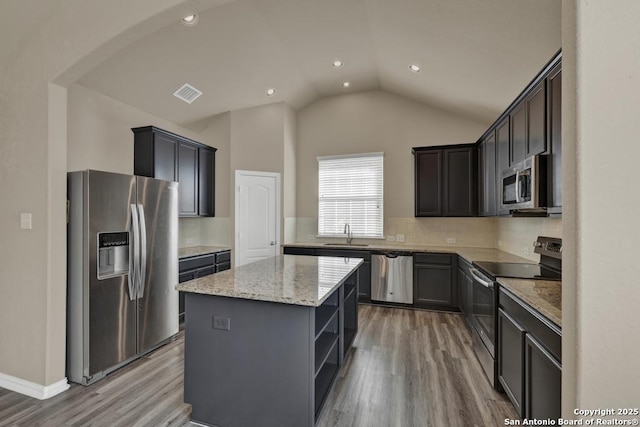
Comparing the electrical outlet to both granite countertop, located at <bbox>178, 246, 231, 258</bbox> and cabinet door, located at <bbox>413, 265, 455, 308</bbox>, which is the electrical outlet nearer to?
granite countertop, located at <bbox>178, 246, 231, 258</bbox>

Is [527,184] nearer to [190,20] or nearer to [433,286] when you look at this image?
[433,286]

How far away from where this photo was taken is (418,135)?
16.4 feet

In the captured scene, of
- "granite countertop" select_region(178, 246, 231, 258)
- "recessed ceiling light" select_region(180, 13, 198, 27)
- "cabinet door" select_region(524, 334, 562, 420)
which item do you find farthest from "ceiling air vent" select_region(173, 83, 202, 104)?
"cabinet door" select_region(524, 334, 562, 420)

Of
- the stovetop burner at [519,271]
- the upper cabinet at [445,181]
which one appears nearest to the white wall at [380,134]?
the upper cabinet at [445,181]

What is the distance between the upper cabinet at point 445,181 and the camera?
171 inches

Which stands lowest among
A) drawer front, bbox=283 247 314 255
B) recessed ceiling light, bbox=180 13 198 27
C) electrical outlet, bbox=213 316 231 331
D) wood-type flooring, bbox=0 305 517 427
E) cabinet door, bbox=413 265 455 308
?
wood-type flooring, bbox=0 305 517 427

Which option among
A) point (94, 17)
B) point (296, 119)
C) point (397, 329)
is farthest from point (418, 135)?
point (94, 17)

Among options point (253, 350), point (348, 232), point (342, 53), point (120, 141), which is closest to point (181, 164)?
point (120, 141)

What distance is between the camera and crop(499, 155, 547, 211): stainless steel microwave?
2.13 metres

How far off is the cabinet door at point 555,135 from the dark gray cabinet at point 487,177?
54.6 inches

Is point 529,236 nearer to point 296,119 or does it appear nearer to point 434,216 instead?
point 434,216

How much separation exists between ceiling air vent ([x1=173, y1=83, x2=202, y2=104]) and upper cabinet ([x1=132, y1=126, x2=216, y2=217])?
0.57 m
